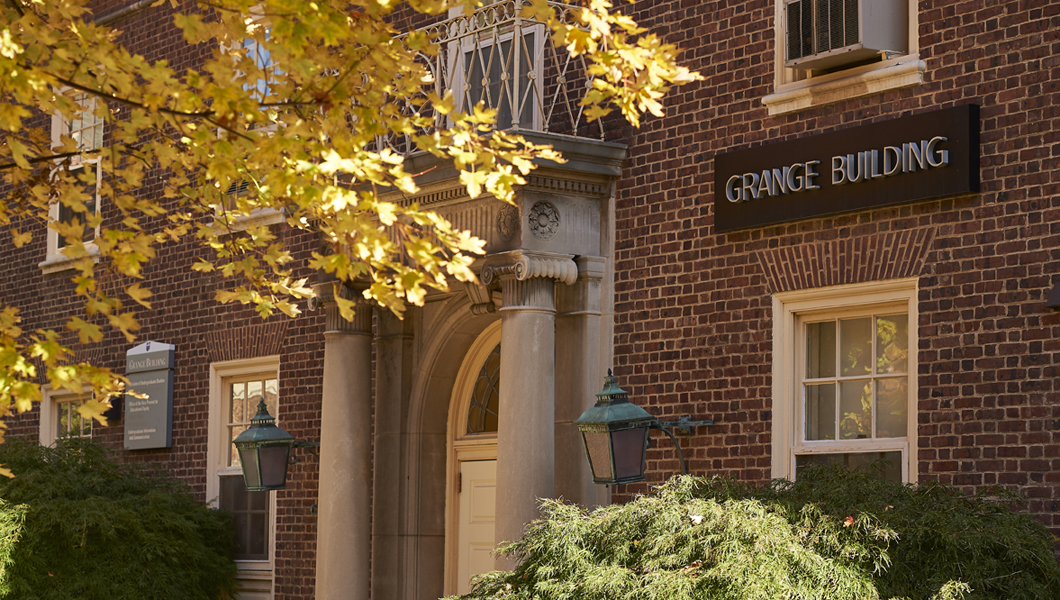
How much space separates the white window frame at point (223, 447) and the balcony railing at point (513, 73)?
3.55 m

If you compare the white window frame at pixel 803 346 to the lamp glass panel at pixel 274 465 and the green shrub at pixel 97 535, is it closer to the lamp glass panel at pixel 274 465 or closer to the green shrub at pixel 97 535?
the lamp glass panel at pixel 274 465

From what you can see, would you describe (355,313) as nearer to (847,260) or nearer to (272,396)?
(272,396)

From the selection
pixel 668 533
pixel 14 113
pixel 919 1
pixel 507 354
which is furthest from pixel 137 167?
pixel 919 1

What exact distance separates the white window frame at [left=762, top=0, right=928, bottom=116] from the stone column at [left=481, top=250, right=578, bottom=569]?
2070 mm

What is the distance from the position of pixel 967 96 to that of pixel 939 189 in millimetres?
608

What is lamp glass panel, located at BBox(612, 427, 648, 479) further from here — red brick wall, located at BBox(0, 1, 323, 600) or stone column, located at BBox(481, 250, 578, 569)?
red brick wall, located at BBox(0, 1, 323, 600)

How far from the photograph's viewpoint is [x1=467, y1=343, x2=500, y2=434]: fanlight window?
39.9 ft

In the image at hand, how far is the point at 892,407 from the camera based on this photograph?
884 centimetres

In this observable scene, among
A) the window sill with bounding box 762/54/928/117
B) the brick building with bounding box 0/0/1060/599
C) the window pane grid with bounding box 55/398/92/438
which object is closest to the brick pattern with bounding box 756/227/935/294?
the brick building with bounding box 0/0/1060/599

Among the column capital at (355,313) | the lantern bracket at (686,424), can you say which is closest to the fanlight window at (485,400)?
the column capital at (355,313)

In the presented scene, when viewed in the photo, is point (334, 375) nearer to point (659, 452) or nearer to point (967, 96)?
point (659, 452)

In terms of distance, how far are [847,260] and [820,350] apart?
713mm

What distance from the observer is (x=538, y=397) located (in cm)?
1004

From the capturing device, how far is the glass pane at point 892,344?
28.9ft
